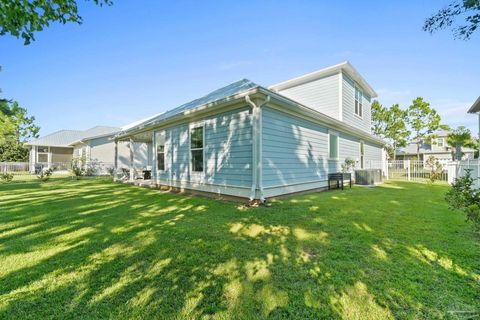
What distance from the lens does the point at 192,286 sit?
6.97ft

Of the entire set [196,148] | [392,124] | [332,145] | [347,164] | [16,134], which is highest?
[392,124]

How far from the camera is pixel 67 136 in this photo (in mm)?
25469

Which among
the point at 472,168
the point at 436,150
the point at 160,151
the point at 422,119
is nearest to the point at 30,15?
the point at 160,151

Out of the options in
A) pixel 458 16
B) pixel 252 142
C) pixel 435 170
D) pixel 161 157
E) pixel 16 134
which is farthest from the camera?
pixel 16 134

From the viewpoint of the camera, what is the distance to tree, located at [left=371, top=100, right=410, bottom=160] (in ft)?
92.3

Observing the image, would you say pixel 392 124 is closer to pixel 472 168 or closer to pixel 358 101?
pixel 358 101

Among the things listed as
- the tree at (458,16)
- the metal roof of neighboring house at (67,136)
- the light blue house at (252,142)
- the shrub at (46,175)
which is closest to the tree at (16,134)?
the metal roof of neighboring house at (67,136)

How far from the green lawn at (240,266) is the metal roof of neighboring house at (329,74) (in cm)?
901

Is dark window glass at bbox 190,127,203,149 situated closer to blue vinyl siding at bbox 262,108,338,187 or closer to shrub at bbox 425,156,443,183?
blue vinyl siding at bbox 262,108,338,187

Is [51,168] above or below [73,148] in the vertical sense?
below

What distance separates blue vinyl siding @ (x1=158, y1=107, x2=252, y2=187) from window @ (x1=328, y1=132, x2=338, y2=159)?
16.3 ft


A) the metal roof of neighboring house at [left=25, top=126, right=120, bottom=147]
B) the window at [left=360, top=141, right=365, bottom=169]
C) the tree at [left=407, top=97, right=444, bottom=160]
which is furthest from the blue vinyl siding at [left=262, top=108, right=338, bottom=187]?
the tree at [left=407, top=97, right=444, bottom=160]

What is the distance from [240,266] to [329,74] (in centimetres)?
1216

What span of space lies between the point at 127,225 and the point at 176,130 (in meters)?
5.46
